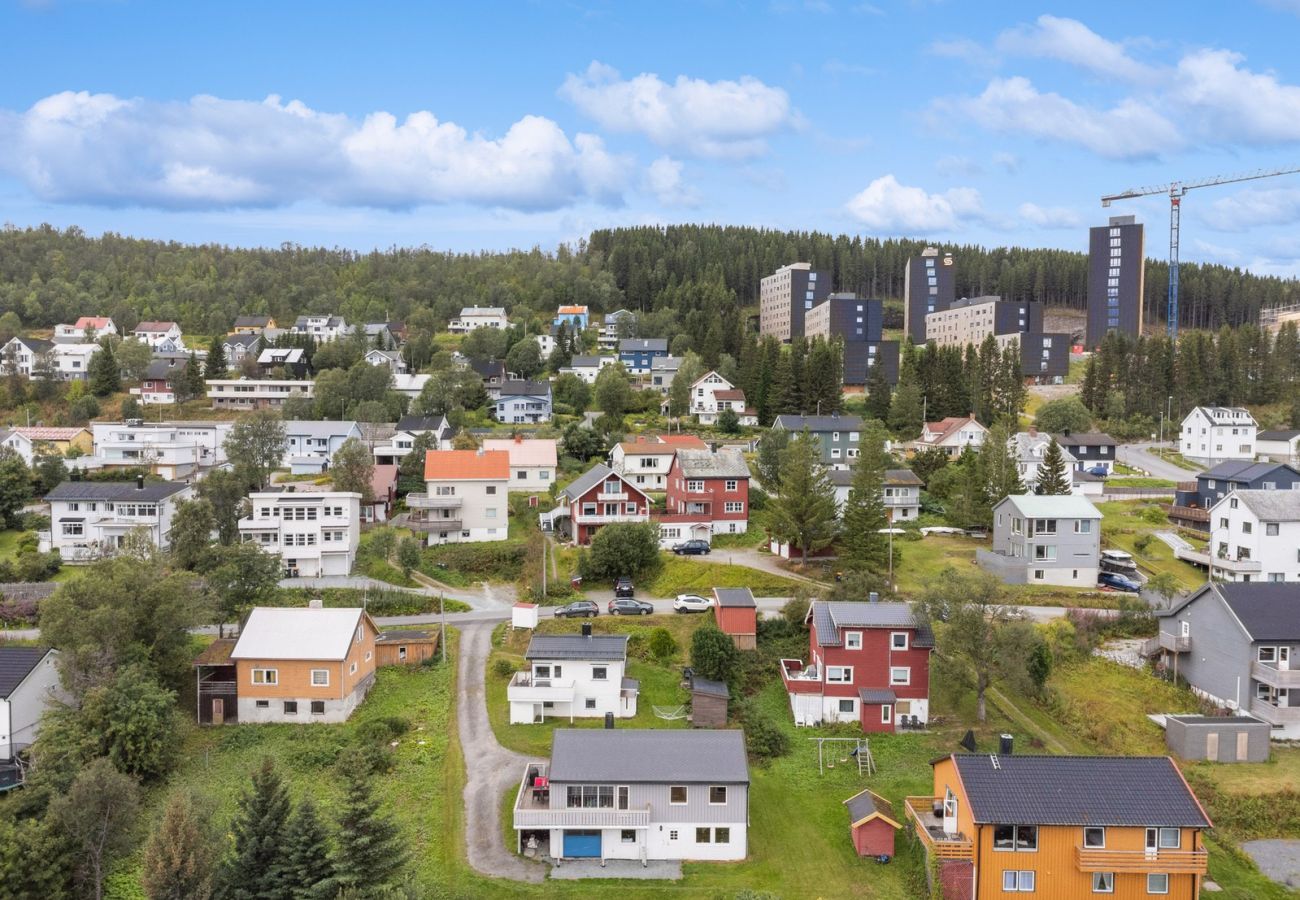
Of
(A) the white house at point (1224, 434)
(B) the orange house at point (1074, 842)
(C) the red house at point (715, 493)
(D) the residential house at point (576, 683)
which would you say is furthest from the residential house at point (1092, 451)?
(B) the orange house at point (1074, 842)

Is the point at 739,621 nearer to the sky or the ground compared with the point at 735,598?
nearer to the ground

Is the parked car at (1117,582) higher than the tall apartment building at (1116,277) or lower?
lower

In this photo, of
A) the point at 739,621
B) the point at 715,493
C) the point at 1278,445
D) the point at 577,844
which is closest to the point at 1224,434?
the point at 1278,445

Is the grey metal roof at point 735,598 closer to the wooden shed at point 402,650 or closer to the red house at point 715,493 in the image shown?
the wooden shed at point 402,650

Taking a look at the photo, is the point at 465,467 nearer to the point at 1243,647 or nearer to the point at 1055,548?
the point at 1055,548

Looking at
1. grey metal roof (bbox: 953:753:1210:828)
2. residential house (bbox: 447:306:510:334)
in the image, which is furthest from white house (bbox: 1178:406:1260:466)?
residential house (bbox: 447:306:510:334)

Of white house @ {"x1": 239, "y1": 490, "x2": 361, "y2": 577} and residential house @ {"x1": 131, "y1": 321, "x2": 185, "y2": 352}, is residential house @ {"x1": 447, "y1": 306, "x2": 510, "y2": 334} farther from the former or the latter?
white house @ {"x1": 239, "y1": 490, "x2": 361, "y2": 577}

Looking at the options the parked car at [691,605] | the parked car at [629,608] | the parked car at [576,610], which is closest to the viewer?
the parked car at [576,610]
